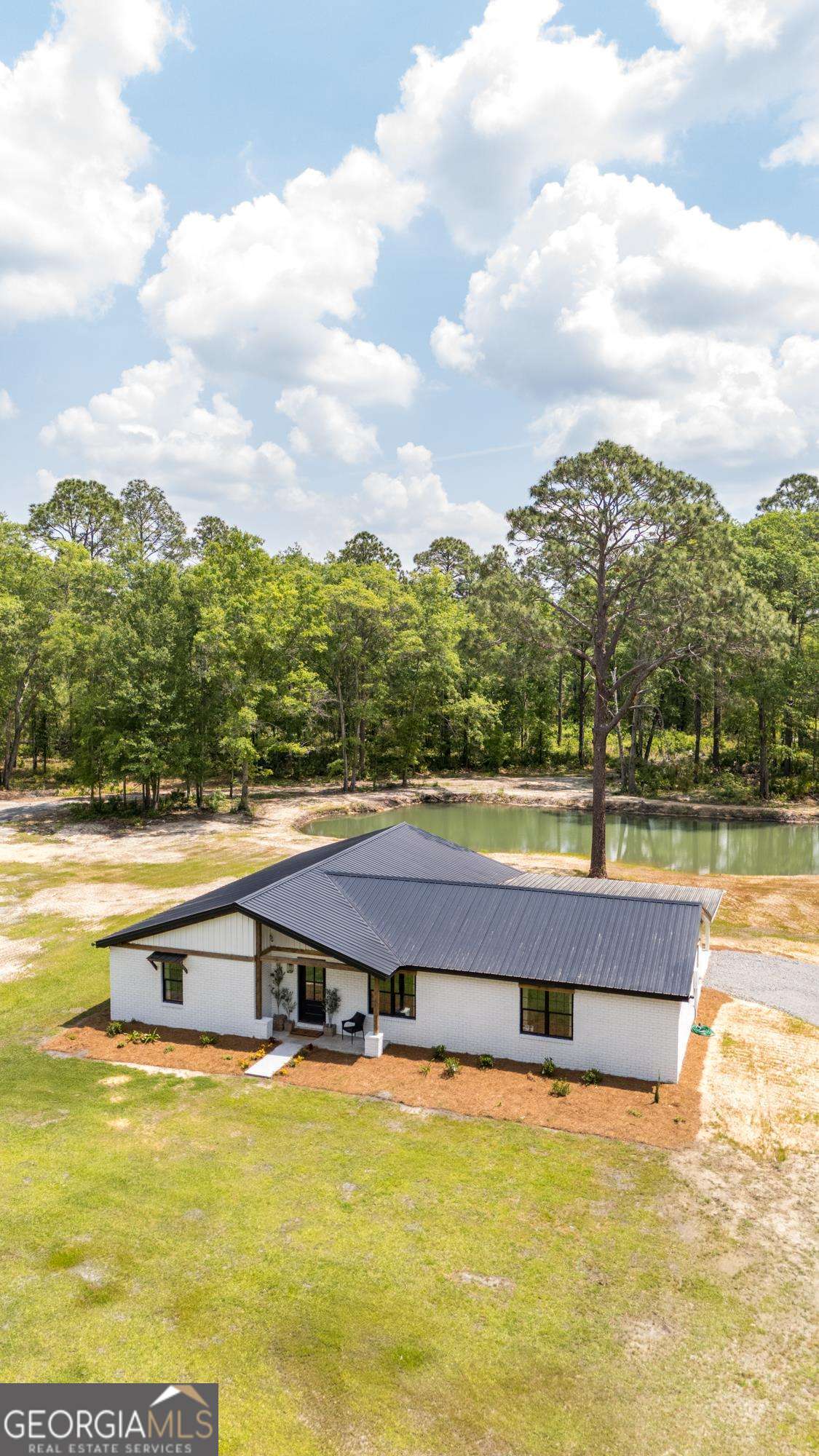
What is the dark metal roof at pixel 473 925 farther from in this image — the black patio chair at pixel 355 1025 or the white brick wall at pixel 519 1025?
the black patio chair at pixel 355 1025

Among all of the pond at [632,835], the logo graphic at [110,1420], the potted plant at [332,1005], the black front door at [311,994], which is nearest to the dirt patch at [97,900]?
the black front door at [311,994]

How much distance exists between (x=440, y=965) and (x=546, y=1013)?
7.46 ft

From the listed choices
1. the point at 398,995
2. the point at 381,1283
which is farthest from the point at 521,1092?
the point at 381,1283

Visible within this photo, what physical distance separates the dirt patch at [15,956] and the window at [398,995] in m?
10.1

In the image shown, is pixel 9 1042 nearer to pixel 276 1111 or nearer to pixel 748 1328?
pixel 276 1111

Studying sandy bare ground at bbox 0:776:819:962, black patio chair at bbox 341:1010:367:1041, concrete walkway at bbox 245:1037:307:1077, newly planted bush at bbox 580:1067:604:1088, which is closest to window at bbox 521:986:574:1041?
newly planted bush at bbox 580:1067:604:1088

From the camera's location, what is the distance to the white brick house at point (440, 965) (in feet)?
50.0

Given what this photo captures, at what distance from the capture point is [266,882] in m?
18.6

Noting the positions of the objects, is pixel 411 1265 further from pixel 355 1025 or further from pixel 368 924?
pixel 368 924

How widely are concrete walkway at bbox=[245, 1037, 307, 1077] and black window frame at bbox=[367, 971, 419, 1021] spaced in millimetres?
1654

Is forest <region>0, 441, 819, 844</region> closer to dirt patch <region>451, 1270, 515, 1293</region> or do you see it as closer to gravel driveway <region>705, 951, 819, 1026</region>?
gravel driveway <region>705, 951, 819, 1026</region>

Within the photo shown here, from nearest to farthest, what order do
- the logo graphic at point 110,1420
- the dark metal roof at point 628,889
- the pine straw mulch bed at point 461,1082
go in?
the logo graphic at point 110,1420
the pine straw mulch bed at point 461,1082
the dark metal roof at point 628,889

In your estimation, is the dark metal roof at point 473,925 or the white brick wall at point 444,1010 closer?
the white brick wall at point 444,1010

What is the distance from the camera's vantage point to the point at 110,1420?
24.9ft
